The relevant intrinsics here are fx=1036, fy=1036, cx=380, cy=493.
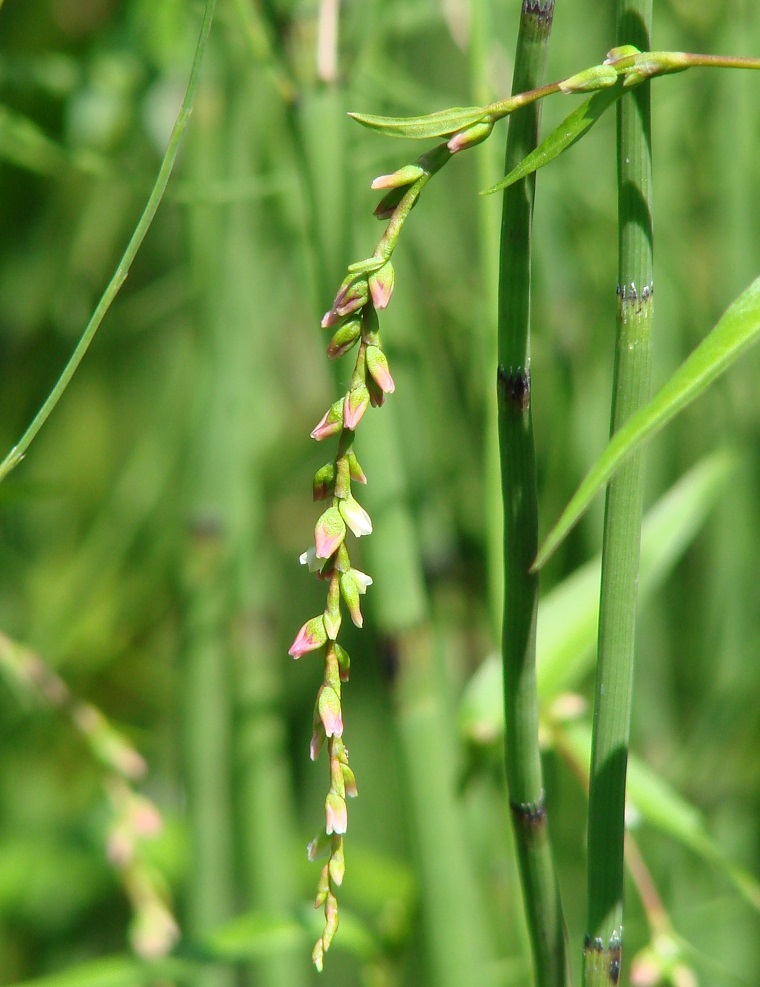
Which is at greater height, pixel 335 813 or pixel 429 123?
pixel 429 123

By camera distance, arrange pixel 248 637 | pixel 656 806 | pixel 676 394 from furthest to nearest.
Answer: pixel 248 637, pixel 656 806, pixel 676 394

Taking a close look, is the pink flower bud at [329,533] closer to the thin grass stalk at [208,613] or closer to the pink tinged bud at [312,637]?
the pink tinged bud at [312,637]

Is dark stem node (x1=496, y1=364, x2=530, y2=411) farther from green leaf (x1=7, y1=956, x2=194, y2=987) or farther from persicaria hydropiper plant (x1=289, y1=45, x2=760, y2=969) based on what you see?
green leaf (x1=7, y1=956, x2=194, y2=987)

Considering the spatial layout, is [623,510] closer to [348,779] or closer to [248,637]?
[348,779]

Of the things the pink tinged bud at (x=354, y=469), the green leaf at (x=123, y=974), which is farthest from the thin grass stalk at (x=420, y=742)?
the pink tinged bud at (x=354, y=469)

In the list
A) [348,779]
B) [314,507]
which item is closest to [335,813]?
[348,779]

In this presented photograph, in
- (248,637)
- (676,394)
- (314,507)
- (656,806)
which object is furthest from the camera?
(314,507)

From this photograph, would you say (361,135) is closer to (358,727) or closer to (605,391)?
(605,391)
